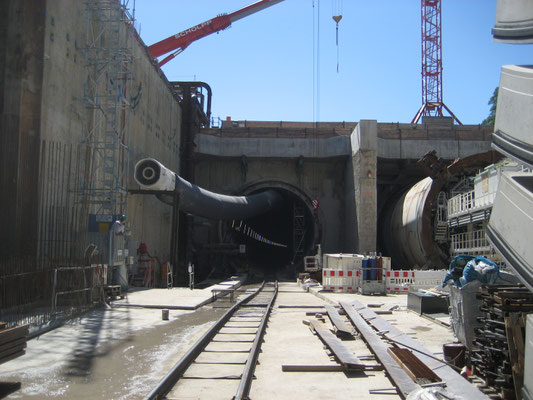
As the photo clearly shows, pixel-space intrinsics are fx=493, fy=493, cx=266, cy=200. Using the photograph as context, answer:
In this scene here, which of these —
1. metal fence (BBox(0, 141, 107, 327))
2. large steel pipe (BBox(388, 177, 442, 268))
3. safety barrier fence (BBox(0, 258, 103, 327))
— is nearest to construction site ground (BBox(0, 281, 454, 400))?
safety barrier fence (BBox(0, 258, 103, 327))

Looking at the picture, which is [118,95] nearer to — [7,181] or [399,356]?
[7,181]

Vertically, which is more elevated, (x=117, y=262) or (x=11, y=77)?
(x=11, y=77)

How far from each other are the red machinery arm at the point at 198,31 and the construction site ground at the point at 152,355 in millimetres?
27079

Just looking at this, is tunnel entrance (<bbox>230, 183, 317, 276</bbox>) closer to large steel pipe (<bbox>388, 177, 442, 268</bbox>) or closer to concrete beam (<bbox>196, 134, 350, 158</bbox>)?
concrete beam (<bbox>196, 134, 350, 158</bbox>)

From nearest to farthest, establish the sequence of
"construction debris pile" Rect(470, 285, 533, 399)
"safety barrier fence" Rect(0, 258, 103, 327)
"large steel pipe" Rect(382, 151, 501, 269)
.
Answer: "construction debris pile" Rect(470, 285, 533, 399), "safety barrier fence" Rect(0, 258, 103, 327), "large steel pipe" Rect(382, 151, 501, 269)

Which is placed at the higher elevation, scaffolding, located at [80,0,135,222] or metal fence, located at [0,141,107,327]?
scaffolding, located at [80,0,135,222]

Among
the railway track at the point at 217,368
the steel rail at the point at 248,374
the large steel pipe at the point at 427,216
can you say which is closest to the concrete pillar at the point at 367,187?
the large steel pipe at the point at 427,216

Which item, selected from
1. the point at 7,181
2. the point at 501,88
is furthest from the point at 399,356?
the point at 7,181

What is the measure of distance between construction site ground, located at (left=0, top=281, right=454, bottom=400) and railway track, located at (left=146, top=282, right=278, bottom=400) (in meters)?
0.19

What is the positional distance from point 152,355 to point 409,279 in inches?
488

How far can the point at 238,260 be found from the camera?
100 feet

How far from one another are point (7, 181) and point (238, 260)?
20179 millimetres

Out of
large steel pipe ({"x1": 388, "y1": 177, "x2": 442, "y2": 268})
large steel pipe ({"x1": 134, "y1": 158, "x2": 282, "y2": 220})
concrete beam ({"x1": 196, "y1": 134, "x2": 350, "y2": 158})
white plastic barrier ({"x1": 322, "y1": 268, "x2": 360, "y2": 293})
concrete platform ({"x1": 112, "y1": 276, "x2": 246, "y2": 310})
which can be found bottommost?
concrete platform ({"x1": 112, "y1": 276, "x2": 246, "y2": 310})

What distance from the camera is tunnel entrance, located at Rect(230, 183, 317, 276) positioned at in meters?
31.5
